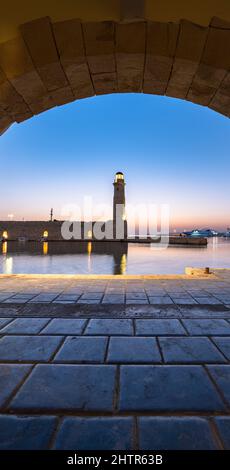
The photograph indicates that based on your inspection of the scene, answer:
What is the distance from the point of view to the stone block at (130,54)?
2.49 meters

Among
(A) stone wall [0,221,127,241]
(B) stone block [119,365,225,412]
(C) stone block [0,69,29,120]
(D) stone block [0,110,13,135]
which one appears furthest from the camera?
(A) stone wall [0,221,127,241]

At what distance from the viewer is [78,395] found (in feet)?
5.01

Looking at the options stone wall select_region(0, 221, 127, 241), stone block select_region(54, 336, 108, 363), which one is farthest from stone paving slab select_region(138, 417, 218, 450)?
stone wall select_region(0, 221, 127, 241)

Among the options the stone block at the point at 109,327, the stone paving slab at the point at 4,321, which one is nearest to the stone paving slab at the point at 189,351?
the stone block at the point at 109,327

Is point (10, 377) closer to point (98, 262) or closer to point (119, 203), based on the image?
point (98, 262)

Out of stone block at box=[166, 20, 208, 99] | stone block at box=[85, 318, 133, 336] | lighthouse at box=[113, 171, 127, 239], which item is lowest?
stone block at box=[85, 318, 133, 336]

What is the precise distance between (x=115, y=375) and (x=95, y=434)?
21.7 inches

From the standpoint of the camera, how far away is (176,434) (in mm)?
1219

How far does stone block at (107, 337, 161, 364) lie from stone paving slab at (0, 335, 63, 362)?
0.52m

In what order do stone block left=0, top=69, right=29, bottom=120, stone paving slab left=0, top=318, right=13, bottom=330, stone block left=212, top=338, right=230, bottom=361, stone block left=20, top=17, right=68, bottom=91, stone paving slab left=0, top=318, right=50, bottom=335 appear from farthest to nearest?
stone block left=0, top=69, right=29, bottom=120 → stone paving slab left=0, top=318, right=13, bottom=330 → stone paving slab left=0, top=318, right=50, bottom=335 → stone block left=20, top=17, right=68, bottom=91 → stone block left=212, top=338, right=230, bottom=361

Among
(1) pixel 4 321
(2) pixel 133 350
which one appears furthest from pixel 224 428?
(1) pixel 4 321

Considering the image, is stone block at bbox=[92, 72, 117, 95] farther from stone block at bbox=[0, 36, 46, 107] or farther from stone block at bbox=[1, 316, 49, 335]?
stone block at bbox=[1, 316, 49, 335]

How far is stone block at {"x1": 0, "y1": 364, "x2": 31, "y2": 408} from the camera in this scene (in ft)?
5.08
